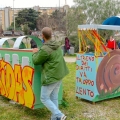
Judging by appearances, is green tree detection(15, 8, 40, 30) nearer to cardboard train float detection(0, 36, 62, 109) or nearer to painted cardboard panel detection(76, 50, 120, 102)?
painted cardboard panel detection(76, 50, 120, 102)

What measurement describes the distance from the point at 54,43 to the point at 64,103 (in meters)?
1.68

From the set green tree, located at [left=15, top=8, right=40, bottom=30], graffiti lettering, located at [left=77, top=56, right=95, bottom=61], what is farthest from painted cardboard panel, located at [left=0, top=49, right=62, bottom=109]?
green tree, located at [left=15, top=8, right=40, bottom=30]

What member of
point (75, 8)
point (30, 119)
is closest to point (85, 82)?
point (30, 119)

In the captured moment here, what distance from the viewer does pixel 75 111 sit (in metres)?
5.35

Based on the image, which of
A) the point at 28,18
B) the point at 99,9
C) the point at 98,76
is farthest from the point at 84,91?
the point at 28,18

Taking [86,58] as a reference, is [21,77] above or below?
below

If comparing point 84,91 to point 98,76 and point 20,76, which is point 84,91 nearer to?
point 98,76

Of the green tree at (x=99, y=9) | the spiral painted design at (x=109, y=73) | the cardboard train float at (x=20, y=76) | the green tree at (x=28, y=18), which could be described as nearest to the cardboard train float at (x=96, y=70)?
the spiral painted design at (x=109, y=73)

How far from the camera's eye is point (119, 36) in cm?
2031

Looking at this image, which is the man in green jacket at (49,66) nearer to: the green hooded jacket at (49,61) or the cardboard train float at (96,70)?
the green hooded jacket at (49,61)

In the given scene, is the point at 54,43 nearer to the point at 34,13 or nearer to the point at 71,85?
the point at 71,85

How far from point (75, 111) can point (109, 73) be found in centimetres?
121

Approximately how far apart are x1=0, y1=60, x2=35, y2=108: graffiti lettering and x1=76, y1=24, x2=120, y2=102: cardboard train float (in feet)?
5.01

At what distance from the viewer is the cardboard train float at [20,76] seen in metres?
4.68
